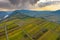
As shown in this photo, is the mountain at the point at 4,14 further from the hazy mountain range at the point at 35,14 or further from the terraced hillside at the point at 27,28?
the terraced hillside at the point at 27,28

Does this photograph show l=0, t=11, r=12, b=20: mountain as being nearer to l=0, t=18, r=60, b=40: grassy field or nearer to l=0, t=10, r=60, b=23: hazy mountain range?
l=0, t=10, r=60, b=23: hazy mountain range

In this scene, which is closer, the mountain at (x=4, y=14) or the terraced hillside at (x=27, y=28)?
the terraced hillside at (x=27, y=28)

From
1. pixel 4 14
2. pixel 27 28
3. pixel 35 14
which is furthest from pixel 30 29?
pixel 4 14

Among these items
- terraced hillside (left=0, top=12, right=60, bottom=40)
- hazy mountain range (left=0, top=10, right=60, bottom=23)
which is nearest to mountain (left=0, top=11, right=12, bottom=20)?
hazy mountain range (left=0, top=10, right=60, bottom=23)

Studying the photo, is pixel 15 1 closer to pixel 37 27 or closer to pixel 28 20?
pixel 28 20

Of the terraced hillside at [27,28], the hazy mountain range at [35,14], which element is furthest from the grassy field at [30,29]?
the hazy mountain range at [35,14]

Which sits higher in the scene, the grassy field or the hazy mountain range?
the hazy mountain range

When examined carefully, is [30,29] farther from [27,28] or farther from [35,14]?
[35,14]
